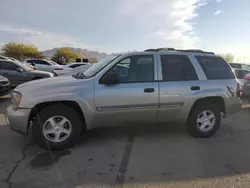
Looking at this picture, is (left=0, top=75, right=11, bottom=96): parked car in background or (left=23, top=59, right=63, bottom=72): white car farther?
(left=23, top=59, right=63, bottom=72): white car

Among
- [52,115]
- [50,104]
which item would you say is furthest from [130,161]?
[50,104]

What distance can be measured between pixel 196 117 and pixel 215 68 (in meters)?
1.15

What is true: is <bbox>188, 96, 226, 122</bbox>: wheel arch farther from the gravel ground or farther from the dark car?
the dark car

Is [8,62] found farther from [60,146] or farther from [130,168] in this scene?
[130,168]

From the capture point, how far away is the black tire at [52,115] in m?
4.30

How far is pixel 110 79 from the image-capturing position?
4418 mm

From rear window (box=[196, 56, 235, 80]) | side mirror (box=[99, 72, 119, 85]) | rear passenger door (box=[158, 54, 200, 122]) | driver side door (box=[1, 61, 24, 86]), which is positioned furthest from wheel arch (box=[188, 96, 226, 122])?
A: driver side door (box=[1, 61, 24, 86])

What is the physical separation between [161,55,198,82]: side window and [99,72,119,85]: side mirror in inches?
39.0

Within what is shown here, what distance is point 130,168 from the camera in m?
3.73

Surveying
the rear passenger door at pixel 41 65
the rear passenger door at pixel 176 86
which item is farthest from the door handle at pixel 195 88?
the rear passenger door at pixel 41 65

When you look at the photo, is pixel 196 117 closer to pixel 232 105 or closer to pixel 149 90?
pixel 232 105

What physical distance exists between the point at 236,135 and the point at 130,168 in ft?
9.78

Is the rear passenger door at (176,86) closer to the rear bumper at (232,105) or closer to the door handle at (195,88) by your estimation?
the door handle at (195,88)

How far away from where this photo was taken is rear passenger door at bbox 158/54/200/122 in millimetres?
4809
